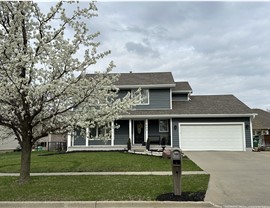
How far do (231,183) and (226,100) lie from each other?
17.3 meters

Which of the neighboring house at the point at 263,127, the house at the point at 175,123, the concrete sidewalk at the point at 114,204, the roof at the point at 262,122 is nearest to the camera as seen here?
the concrete sidewalk at the point at 114,204

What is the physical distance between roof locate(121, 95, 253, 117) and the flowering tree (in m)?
13.1

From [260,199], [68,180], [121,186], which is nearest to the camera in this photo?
[260,199]

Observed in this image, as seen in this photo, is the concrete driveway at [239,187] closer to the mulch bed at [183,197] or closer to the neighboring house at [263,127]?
the mulch bed at [183,197]

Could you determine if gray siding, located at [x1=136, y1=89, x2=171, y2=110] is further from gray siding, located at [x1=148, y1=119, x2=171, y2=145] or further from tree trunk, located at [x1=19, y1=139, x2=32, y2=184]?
tree trunk, located at [x1=19, y1=139, x2=32, y2=184]

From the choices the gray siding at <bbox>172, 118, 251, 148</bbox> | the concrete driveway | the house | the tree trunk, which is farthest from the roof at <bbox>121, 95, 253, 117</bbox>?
the tree trunk

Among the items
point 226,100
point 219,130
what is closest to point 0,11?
point 219,130

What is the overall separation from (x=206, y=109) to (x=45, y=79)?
639 inches

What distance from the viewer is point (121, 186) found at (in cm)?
853

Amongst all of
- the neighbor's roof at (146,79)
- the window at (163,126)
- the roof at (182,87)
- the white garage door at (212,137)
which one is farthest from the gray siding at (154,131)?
the roof at (182,87)

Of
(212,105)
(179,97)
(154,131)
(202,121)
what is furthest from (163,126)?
(212,105)

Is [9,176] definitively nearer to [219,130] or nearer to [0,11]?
[0,11]

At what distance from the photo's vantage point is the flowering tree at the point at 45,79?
857 centimetres

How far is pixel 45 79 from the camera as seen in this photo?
9070 mm
